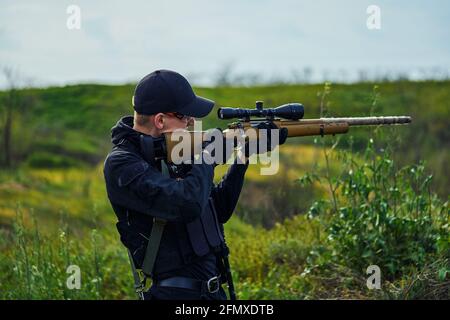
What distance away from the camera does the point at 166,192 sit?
412 centimetres

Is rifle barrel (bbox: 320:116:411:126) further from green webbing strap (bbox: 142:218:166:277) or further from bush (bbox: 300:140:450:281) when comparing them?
green webbing strap (bbox: 142:218:166:277)

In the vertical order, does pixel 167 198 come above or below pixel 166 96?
below

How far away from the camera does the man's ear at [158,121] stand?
446 centimetres

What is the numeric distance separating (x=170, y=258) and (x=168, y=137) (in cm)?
68

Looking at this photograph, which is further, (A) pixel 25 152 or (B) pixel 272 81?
(B) pixel 272 81

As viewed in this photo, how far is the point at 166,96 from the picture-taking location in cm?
441

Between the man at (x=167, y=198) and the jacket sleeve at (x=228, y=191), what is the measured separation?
16cm

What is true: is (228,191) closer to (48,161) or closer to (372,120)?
(372,120)

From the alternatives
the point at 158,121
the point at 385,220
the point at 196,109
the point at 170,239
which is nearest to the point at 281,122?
the point at 196,109

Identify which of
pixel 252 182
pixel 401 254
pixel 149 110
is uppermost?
pixel 149 110

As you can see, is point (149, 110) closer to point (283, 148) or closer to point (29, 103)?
point (283, 148)

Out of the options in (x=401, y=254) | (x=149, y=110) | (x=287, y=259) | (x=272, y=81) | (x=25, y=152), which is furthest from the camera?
(x=272, y=81)

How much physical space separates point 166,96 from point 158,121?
16cm
